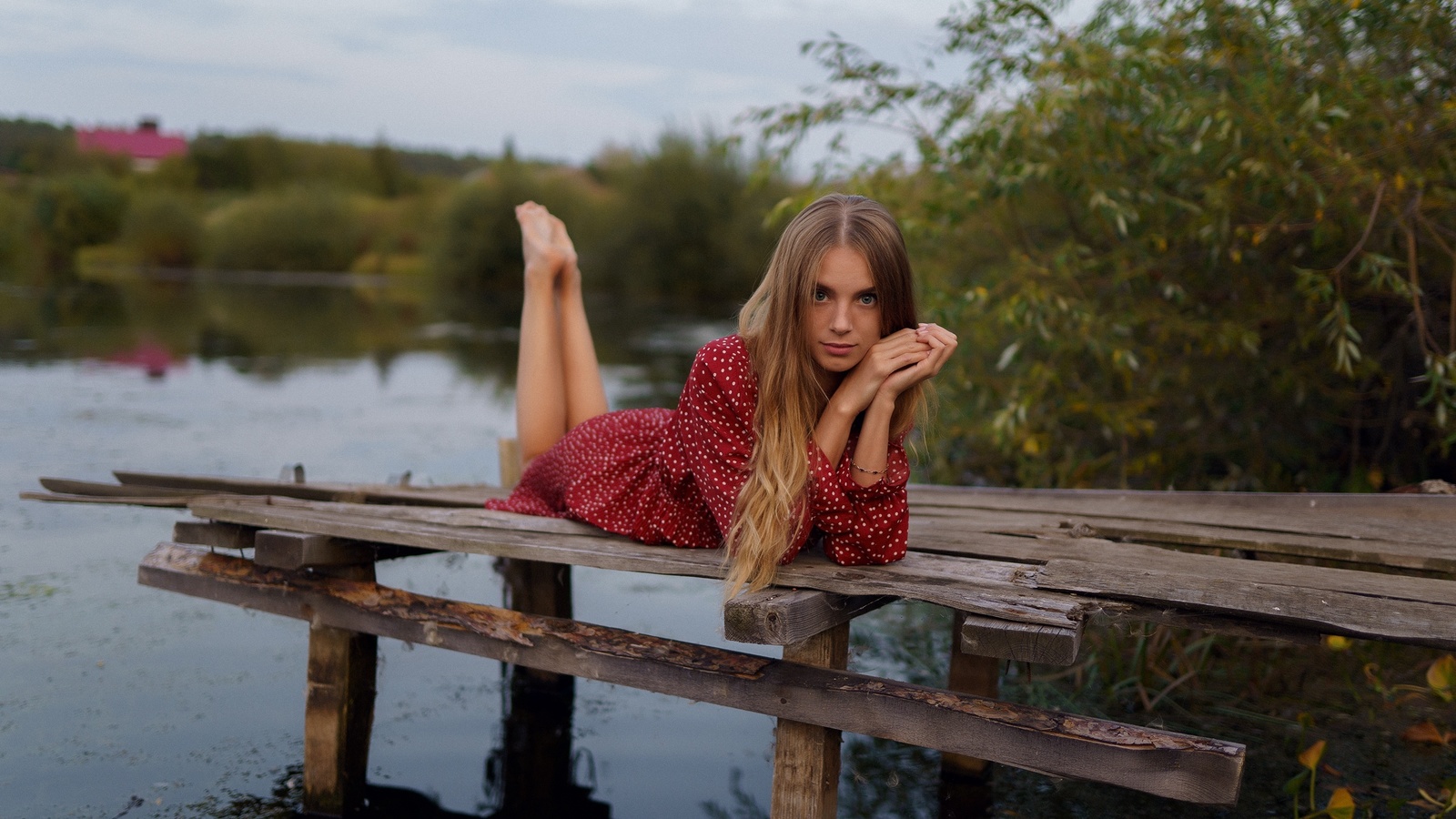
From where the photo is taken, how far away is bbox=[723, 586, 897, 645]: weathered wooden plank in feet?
7.30

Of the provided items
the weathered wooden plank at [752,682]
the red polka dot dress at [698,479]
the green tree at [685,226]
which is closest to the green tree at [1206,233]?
the red polka dot dress at [698,479]

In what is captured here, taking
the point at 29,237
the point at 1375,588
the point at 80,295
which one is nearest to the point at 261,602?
the point at 1375,588

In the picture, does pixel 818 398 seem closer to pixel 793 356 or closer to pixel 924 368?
pixel 793 356

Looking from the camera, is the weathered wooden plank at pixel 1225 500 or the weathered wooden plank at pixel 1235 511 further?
the weathered wooden plank at pixel 1225 500

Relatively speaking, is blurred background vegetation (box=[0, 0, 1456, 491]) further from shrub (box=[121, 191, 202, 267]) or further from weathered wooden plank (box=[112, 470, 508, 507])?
shrub (box=[121, 191, 202, 267])

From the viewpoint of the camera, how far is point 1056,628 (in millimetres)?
2104

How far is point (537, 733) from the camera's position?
13.5ft

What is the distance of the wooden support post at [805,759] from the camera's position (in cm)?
245

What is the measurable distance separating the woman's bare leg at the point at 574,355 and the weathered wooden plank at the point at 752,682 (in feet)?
3.61

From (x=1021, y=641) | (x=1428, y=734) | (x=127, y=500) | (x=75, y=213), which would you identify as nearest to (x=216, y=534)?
(x=127, y=500)

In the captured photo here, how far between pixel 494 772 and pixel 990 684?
1.71 metres

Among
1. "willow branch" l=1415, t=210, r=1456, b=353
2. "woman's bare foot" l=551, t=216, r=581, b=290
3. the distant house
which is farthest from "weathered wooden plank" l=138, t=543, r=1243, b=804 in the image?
the distant house

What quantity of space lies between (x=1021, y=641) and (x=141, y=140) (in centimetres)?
6393

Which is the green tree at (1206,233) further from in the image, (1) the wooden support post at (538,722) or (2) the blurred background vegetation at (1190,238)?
(1) the wooden support post at (538,722)
